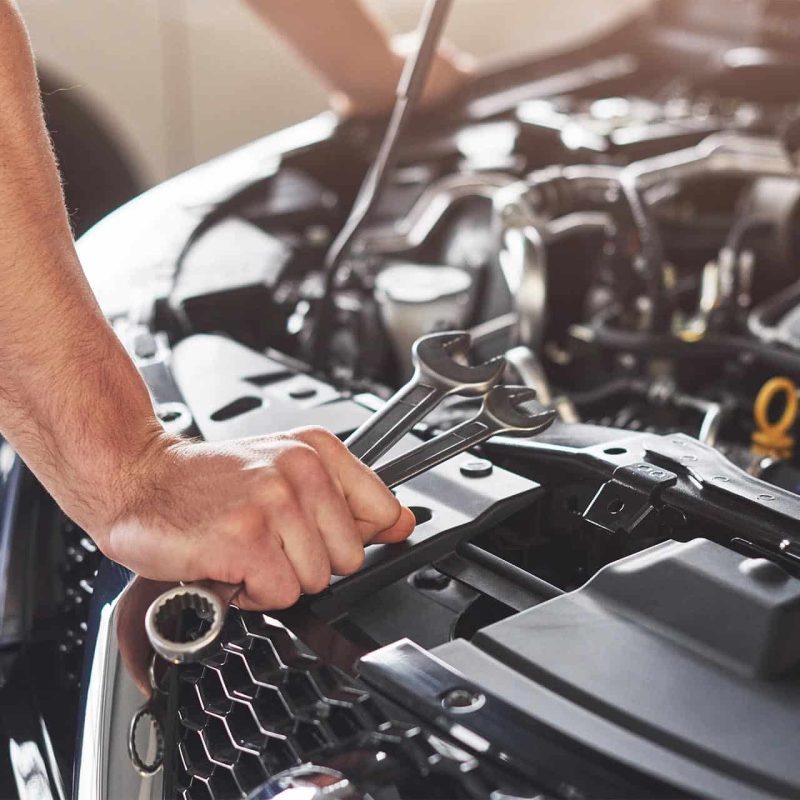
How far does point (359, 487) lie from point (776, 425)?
0.57 m

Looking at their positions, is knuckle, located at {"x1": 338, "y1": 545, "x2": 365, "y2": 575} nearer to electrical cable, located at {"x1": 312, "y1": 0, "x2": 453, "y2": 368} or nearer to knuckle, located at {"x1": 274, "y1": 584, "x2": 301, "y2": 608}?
knuckle, located at {"x1": 274, "y1": 584, "x2": 301, "y2": 608}

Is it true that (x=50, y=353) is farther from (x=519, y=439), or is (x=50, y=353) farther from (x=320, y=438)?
(x=519, y=439)

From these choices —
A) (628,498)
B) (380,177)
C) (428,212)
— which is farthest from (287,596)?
(428,212)

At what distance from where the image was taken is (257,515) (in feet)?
2.04

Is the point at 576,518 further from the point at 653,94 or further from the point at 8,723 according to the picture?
the point at 653,94

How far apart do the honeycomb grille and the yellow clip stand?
1.91 ft

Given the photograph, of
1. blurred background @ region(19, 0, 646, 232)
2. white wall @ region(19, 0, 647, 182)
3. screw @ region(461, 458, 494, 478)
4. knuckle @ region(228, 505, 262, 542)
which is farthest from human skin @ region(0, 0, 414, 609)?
white wall @ region(19, 0, 647, 182)

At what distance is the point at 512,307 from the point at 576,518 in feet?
1.41

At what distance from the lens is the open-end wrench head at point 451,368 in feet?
2.71

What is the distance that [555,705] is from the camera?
0.53 metres

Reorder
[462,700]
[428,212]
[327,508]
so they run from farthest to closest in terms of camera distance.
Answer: [428,212]
[327,508]
[462,700]

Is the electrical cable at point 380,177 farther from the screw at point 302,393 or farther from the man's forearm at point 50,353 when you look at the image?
the man's forearm at point 50,353

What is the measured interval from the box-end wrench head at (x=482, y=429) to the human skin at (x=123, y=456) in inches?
2.2

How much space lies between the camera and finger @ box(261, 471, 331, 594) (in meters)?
0.63
